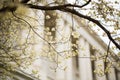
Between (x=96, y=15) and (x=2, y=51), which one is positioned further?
(x=2, y=51)

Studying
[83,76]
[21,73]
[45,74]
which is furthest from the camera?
[83,76]

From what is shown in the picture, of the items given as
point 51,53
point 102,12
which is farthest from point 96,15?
point 51,53

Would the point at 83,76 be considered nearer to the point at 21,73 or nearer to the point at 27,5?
the point at 21,73

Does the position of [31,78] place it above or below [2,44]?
below

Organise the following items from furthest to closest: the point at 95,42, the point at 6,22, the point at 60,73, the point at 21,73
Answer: the point at 95,42 → the point at 60,73 → the point at 21,73 → the point at 6,22

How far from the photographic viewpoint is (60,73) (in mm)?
24703

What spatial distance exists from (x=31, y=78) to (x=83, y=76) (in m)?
11.9

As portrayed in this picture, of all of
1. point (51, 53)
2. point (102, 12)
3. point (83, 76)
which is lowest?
point (83, 76)

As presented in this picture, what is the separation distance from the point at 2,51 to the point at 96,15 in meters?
4.33

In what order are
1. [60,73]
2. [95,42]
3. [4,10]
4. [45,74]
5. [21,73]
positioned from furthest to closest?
[95,42] → [60,73] → [45,74] → [21,73] → [4,10]

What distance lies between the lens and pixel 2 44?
11977 mm

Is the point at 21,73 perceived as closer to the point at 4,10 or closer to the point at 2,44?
Answer: the point at 2,44

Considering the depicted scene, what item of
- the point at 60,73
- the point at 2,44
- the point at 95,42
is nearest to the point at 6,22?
the point at 2,44

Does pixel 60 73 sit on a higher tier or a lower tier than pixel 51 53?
lower
